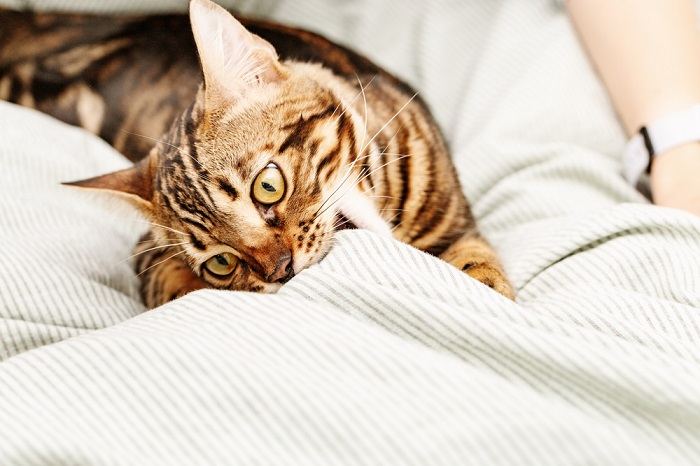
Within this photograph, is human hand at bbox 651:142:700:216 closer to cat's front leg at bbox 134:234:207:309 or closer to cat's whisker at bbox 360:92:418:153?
cat's whisker at bbox 360:92:418:153

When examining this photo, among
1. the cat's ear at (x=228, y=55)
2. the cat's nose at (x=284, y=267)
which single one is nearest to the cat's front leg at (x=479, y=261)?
the cat's nose at (x=284, y=267)

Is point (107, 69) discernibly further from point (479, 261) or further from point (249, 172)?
point (479, 261)

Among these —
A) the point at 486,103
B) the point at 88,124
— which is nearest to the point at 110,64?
the point at 88,124

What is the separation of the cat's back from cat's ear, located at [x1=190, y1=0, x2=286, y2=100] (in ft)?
1.48

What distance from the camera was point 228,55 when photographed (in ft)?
3.43

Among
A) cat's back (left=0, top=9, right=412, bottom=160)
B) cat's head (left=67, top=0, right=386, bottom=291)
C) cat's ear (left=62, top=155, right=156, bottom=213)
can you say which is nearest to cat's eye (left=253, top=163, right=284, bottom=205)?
cat's head (left=67, top=0, right=386, bottom=291)

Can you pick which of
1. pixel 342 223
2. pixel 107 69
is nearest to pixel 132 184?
pixel 342 223

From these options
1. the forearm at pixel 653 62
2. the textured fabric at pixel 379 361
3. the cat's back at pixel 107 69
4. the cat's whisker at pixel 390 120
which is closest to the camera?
the textured fabric at pixel 379 361

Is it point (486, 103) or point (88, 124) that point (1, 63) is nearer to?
point (88, 124)

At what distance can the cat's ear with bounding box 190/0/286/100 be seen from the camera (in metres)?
0.97

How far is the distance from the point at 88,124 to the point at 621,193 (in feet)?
4.13

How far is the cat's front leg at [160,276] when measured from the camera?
1169 millimetres

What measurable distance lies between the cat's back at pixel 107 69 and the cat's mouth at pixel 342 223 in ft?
2.07

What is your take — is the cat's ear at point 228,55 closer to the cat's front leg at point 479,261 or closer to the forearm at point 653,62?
the cat's front leg at point 479,261
